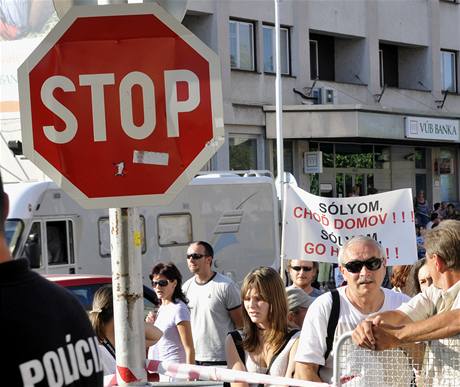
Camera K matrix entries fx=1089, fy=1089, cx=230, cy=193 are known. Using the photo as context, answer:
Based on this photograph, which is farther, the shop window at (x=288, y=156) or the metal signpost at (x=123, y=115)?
the shop window at (x=288, y=156)

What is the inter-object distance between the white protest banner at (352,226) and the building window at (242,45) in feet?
57.2

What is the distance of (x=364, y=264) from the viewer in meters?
5.65

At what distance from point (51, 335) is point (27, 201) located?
42.7ft

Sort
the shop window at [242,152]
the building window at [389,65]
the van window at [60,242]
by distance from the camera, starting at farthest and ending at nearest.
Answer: the building window at [389,65]
the shop window at [242,152]
the van window at [60,242]

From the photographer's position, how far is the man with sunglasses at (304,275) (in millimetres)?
9078

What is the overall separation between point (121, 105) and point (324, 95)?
86.5 ft

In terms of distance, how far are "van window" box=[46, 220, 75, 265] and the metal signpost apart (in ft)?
38.5

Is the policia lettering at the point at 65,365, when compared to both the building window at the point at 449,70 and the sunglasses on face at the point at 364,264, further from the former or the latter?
the building window at the point at 449,70

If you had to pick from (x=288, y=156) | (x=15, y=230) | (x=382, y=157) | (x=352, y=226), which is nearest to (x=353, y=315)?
(x=352, y=226)

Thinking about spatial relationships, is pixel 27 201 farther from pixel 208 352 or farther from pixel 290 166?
pixel 290 166

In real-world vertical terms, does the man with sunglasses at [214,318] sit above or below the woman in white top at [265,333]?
below

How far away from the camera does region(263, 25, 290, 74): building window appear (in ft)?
95.6

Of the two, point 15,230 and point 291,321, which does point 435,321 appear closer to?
point 291,321

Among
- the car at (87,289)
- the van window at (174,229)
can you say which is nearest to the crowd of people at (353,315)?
the car at (87,289)
